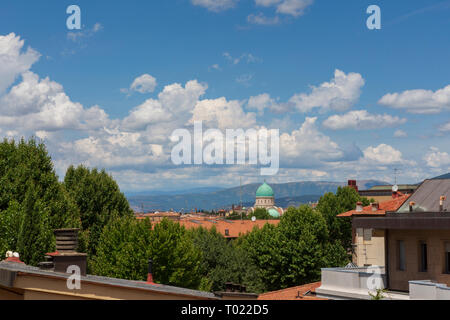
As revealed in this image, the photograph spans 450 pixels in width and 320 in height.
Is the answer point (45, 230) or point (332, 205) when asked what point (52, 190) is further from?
point (332, 205)

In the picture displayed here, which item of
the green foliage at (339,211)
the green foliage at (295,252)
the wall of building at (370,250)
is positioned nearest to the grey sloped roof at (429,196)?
the wall of building at (370,250)

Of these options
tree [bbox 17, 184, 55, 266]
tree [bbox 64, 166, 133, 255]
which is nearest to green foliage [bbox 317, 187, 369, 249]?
tree [bbox 64, 166, 133, 255]

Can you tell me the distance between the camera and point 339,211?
300 ft

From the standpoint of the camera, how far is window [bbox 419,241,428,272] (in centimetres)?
1925

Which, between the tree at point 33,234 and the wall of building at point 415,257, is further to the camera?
the tree at point 33,234

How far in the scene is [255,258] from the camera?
73500mm

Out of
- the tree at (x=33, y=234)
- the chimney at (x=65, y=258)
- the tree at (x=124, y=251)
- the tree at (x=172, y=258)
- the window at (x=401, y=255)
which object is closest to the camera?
the chimney at (x=65, y=258)

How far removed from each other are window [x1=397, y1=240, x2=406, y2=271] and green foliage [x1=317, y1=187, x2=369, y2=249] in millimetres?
66683

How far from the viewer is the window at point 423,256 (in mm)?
19250

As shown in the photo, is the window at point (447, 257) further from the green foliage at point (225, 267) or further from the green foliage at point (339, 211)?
the green foliage at point (339, 211)

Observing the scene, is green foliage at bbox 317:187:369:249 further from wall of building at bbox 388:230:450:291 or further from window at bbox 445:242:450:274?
window at bbox 445:242:450:274

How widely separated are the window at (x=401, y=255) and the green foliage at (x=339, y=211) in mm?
66683

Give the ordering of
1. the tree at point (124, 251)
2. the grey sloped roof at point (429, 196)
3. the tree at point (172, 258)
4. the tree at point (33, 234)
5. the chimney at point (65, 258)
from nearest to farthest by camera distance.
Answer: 1. the chimney at point (65, 258)
2. the grey sloped roof at point (429, 196)
3. the tree at point (33, 234)
4. the tree at point (124, 251)
5. the tree at point (172, 258)
